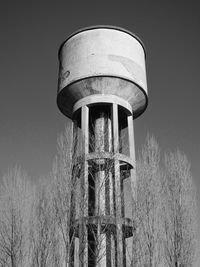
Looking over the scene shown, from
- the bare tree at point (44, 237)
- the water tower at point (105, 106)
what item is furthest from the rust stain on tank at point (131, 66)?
the bare tree at point (44, 237)

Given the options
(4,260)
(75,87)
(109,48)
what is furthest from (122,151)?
(4,260)

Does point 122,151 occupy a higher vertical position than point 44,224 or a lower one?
higher

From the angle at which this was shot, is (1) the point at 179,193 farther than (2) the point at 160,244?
Yes

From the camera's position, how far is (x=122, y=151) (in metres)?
15.7

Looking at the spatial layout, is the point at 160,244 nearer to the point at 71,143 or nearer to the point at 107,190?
the point at 107,190

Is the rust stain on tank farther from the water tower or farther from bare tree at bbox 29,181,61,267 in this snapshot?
bare tree at bbox 29,181,61,267

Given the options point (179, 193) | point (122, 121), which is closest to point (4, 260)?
point (179, 193)

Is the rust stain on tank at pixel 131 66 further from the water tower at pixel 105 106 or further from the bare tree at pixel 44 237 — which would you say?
the bare tree at pixel 44 237

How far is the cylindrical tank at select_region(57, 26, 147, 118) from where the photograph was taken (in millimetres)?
15320

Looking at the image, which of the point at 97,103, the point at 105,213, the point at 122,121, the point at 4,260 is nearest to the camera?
the point at 4,260

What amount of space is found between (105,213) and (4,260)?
4.07m

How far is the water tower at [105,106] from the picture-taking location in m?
13.3

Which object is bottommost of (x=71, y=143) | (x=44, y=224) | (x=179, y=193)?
(x=44, y=224)

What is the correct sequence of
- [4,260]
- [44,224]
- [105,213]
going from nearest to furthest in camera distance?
[44,224]
[4,260]
[105,213]
